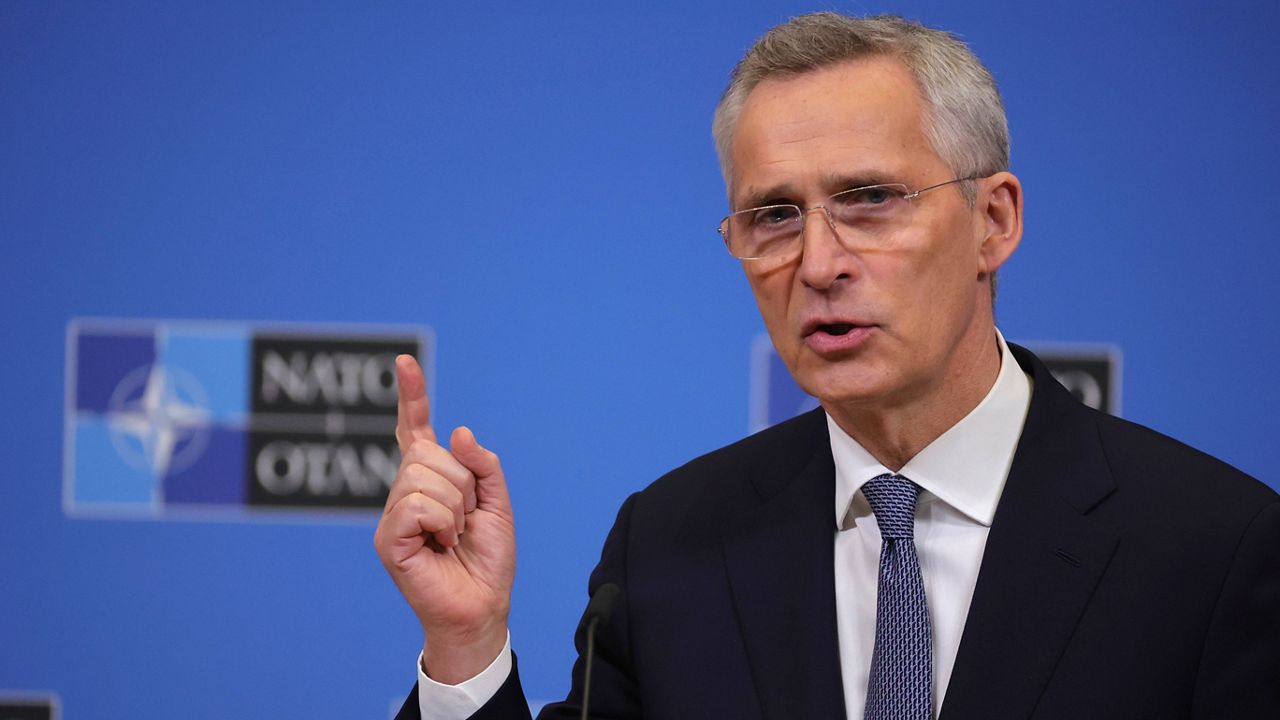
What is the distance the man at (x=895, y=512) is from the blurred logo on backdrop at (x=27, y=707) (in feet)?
4.92

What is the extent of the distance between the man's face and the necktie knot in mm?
97

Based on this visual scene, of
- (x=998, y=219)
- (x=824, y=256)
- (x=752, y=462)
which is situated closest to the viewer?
(x=824, y=256)

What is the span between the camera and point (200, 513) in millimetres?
2588

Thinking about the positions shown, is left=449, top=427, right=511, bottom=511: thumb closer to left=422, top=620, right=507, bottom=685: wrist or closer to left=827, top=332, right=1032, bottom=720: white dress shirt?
left=422, top=620, right=507, bottom=685: wrist

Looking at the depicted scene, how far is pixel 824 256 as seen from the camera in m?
1.43

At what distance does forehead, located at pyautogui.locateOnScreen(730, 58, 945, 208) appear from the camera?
145 cm

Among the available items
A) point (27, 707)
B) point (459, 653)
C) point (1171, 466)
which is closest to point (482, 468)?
point (459, 653)

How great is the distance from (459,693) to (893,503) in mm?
567

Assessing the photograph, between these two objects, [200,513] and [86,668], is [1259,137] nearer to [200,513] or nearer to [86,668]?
[200,513]

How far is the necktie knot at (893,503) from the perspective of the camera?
1.46m

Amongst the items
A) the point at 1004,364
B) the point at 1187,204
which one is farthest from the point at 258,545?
the point at 1187,204

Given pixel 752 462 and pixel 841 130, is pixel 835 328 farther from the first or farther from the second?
pixel 752 462

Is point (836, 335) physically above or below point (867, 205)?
below

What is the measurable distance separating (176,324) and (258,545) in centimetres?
49
